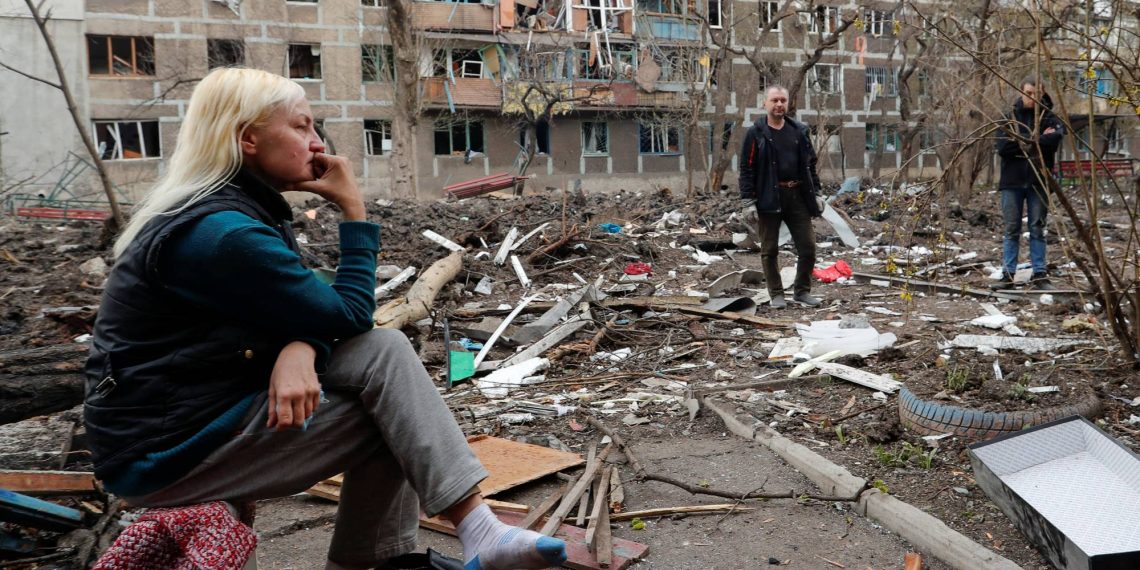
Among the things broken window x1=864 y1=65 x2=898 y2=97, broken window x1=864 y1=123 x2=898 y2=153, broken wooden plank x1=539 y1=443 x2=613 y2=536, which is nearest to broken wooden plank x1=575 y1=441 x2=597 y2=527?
broken wooden plank x1=539 y1=443 x2=613 y2=536

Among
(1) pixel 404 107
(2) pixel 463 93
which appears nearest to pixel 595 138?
(2) pixel 463 93

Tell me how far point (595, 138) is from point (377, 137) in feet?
32.8

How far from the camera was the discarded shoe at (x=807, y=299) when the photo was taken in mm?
8883

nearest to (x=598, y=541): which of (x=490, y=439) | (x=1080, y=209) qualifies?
(x=490, y=439)

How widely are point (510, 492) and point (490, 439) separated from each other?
70 cm

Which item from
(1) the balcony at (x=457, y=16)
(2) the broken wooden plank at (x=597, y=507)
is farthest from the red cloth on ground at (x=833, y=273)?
(1) the balcony at (x=457, y=16)

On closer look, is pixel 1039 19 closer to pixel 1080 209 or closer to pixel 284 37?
pixel 1080 209

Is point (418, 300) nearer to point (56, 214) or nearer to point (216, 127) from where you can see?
point (216, 127)

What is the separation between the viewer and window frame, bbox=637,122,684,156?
41125 millimetres

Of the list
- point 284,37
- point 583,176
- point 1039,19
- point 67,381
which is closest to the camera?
point 67,381

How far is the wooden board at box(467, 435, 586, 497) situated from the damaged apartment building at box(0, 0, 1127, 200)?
25118mm

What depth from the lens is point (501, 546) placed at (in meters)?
2.27

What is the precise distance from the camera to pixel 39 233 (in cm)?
1412

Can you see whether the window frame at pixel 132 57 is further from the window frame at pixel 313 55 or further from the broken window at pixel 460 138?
the broken window at pixel 460 138
